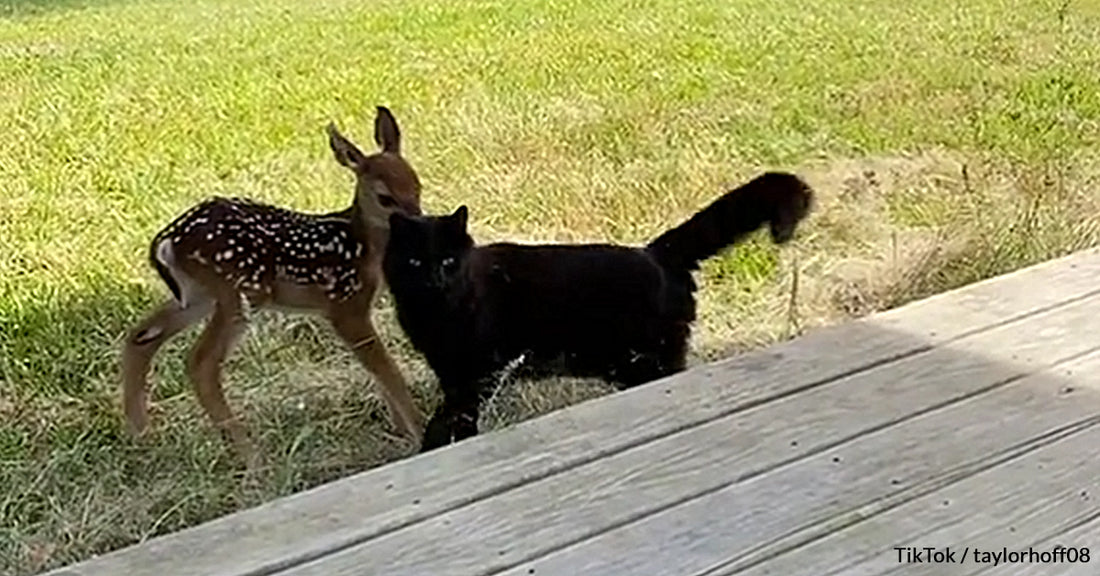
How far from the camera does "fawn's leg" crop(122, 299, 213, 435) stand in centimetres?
243

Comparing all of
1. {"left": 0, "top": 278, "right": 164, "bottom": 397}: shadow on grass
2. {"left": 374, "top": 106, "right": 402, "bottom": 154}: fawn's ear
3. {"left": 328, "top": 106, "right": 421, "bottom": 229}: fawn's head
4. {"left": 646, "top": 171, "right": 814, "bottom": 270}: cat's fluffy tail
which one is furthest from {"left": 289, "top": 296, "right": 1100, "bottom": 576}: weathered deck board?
{"left": 0, "top": 278, "right": 164, "bottom": 397}: shadow on grass

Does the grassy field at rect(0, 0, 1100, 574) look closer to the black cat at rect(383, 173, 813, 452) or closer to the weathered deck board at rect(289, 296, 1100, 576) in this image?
the black cat at rect(383, 173, 813, 452)

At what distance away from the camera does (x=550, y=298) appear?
2.36 meters

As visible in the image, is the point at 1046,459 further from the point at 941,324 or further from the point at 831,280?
the point at 831,280

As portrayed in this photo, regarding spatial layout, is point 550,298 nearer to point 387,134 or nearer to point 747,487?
point 387,134

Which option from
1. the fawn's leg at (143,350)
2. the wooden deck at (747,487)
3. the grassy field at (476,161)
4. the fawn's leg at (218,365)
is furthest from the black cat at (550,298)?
the wooden deck at (747,487)

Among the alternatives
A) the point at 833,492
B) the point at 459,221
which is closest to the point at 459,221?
the point at 459,221

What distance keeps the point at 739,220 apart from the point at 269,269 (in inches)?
27.4

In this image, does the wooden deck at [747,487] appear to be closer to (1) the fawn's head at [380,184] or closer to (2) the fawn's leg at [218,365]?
(1) the fawn's head at [380,184]

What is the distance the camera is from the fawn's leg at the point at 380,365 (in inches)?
94.3

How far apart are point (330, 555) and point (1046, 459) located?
675 millimetres

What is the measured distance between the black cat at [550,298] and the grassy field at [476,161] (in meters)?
0.11

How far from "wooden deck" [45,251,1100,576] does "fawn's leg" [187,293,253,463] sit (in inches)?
33.3

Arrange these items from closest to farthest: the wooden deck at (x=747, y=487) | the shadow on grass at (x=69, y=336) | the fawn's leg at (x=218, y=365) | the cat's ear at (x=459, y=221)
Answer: the wooden deck at (x=747, y=487) → the cat's ear at (x=459, y=221) → the fawn's leg at (x=218, y=365) → the shadow on grass at (x=69, y=336)
